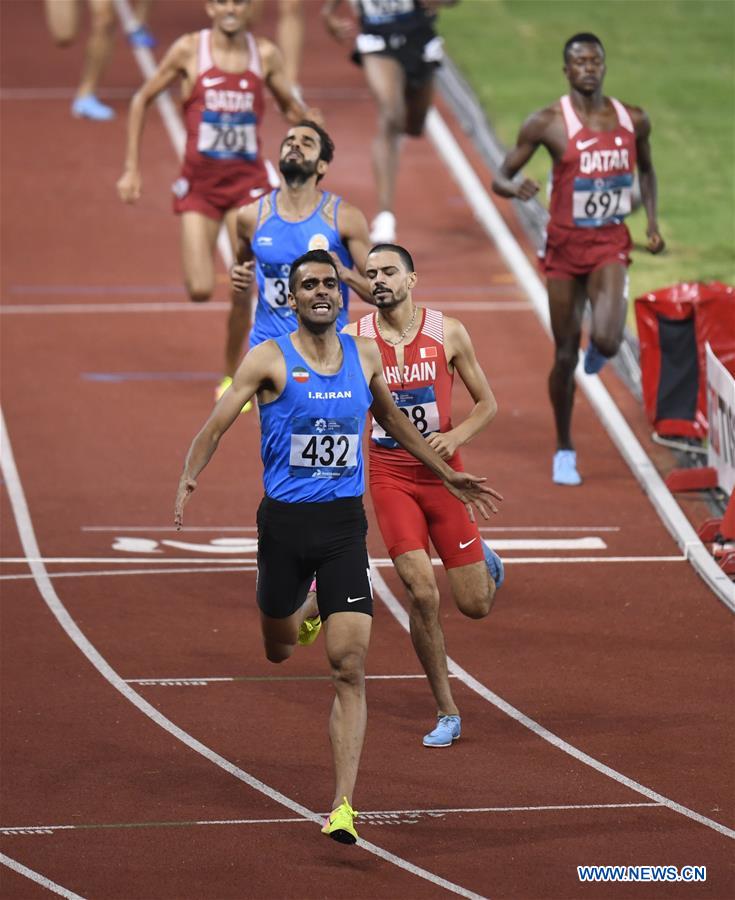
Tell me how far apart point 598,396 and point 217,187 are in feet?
10.9

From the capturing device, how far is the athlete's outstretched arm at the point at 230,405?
882cm

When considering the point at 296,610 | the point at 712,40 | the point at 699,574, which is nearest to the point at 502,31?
the point at 712,40

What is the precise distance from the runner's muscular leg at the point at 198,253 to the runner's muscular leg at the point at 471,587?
589cm

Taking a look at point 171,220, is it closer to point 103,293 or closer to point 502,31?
point 103,293

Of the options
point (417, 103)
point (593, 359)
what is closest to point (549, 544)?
point (593, 359)

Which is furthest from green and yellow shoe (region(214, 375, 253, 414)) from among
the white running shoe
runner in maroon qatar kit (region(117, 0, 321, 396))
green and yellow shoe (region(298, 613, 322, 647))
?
green and yellow shoe (region(298, 613, 322, 647))

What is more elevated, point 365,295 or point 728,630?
point 365,295

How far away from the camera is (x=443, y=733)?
998cm

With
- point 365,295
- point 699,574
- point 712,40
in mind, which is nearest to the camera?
point 365,295

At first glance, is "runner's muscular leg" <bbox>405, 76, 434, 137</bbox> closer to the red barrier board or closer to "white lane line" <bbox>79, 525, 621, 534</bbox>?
the red barrier board

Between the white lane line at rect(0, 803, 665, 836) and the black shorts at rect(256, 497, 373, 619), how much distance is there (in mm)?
936

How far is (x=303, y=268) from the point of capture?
29.0ft

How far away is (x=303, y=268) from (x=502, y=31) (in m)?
19.8

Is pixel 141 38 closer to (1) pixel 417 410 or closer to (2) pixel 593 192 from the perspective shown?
(2) pixel 593 192
